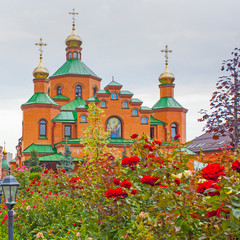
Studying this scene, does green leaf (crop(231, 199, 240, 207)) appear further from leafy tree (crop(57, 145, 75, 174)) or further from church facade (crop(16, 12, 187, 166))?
church facade (crop(16, 12, 187, 166))

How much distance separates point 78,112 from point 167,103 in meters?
8.59

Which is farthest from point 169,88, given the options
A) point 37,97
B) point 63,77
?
point 37,97

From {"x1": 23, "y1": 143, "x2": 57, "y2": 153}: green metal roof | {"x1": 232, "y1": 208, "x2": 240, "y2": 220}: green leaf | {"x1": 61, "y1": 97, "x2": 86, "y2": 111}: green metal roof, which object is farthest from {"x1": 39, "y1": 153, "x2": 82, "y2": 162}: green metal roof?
{"x1": 232, "y1": 208, "x2": 240, "y2": 220}: green leaf

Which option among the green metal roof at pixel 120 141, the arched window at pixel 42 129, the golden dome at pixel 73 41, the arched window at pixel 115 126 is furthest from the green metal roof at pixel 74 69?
the green metal roof at pixel 120 141

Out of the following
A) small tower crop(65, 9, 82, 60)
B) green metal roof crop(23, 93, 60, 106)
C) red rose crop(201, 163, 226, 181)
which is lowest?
red rose crop(201, 163, 226, 181)

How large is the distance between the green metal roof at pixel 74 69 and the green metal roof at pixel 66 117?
4.30 m

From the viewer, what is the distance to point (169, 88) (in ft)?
122

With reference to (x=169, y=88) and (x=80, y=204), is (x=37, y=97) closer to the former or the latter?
(x=169, y=88)

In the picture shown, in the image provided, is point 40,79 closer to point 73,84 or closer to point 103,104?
point 73,84

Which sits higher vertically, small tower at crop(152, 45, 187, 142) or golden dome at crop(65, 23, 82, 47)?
golden dome at crop(65, 23, 82, 47)

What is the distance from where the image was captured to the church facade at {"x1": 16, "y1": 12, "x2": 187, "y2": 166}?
33188 mm

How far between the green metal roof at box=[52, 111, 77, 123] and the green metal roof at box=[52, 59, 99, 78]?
4303mm

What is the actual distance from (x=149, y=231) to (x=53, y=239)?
8.30 feet

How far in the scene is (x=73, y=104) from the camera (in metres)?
36.0
